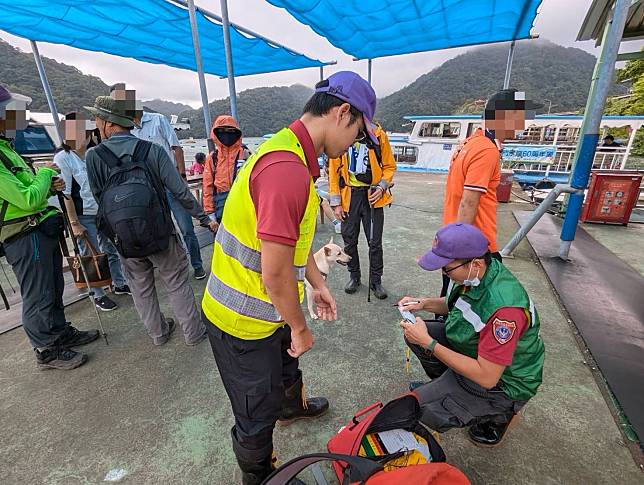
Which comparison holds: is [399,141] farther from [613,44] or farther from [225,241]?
[225,241]

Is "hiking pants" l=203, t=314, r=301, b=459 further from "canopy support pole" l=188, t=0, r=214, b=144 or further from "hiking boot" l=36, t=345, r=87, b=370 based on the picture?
"canopy support pole" l=188, t=0, r=214, b=144

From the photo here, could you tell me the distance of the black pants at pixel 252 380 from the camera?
4.25ft

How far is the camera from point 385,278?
390cm

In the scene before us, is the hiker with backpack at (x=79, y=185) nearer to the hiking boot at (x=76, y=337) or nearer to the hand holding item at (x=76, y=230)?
the hand holding item at (x=76, y=230)

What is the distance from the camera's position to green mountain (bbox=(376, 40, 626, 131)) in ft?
172

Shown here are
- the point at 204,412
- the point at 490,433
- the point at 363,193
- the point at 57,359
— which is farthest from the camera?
the point at 363,193

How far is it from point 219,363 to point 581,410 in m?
2.29

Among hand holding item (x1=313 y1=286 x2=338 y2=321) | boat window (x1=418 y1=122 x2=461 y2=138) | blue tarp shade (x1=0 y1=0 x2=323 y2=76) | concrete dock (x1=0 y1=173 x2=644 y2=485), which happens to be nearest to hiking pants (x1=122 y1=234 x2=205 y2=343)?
concrete dock (x1=0 y1=173 x2=644 y2=485)

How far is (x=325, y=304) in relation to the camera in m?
1.69

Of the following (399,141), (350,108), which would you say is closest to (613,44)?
(350,108)

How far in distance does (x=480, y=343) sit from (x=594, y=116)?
13.1 ft

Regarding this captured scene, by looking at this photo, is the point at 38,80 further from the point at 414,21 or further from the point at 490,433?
the point at 490,433

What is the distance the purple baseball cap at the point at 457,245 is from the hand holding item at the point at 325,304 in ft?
1.84

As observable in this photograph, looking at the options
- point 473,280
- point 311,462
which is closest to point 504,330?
point 473,280
